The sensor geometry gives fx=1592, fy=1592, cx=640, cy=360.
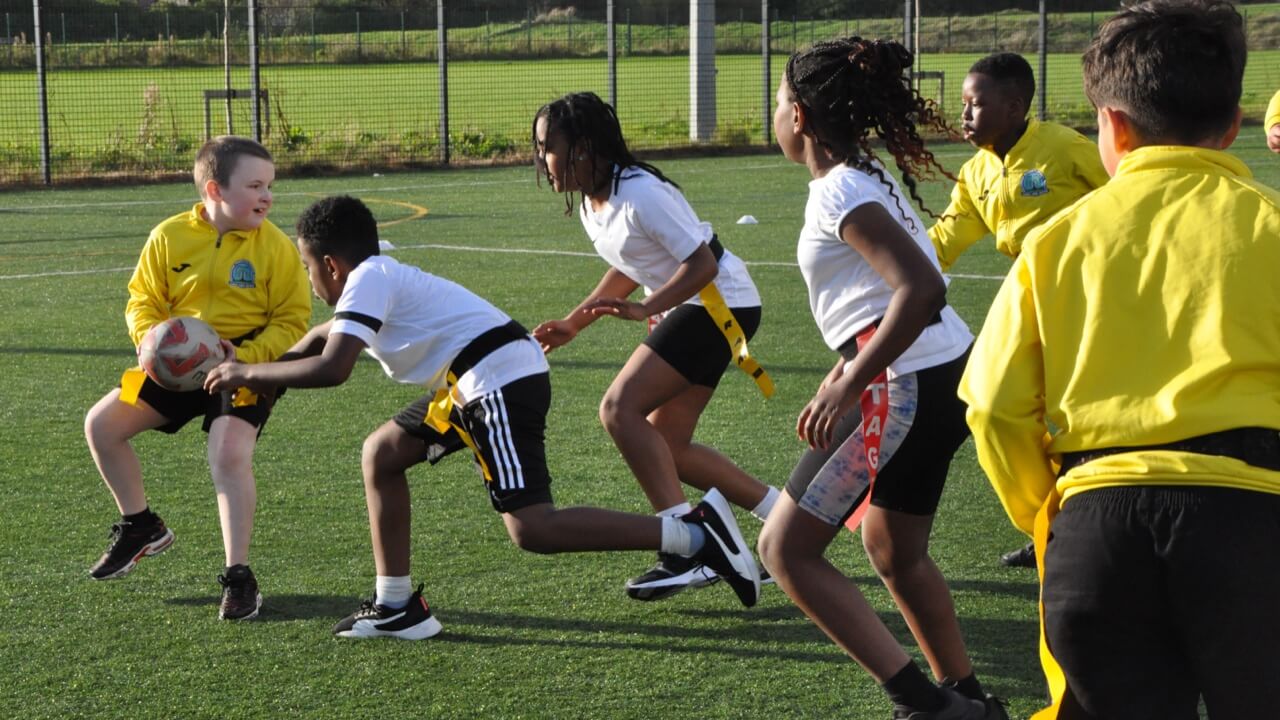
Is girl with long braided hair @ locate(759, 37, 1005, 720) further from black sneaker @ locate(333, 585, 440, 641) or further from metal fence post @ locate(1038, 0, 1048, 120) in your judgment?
metal fence post @ locate(1038, 0, 1048, 120)

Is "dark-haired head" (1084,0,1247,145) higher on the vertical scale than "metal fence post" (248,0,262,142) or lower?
lower

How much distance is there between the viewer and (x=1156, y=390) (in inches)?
96.1

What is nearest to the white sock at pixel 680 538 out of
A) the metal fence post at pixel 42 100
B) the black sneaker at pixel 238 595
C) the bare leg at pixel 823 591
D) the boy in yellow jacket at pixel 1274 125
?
the bare leg at pixel 823 591

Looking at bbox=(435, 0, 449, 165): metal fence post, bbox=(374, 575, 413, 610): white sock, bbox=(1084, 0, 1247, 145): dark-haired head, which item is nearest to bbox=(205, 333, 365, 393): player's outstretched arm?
bbox=(374, 575, 413, 610): white sock

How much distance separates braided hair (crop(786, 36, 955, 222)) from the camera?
12.4 feet

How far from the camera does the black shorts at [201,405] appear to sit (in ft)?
16.9

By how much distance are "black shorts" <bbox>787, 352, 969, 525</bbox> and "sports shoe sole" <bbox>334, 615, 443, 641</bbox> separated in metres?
1.45

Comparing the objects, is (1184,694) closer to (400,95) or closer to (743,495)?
(743,495)

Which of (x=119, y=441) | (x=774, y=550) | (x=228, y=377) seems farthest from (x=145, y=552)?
(x=774, y=550)

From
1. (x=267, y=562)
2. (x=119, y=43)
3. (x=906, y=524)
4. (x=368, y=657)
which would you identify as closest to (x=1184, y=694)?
(x=906, y=524)

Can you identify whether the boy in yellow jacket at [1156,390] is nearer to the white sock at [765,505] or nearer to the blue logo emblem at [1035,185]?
the white sock at [765,505]

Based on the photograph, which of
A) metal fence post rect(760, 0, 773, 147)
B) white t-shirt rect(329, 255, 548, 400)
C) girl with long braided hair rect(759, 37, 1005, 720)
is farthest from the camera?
metal fence post rect(760, 0, 773, 147)

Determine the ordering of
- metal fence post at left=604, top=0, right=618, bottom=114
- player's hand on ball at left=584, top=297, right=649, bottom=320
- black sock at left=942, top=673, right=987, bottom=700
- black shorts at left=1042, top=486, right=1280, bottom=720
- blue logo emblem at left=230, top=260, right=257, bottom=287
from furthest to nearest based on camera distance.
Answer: metal fence post at left=604, top=0, right=618, bottom=114
blue logo emblem at left=230, top=260, right=257, bottom=287
player's hand on ball at left=584, top=297, right=649, bottom=320
black sock at left=942, top=673, right=987, bottom=700
black shorts at left=1042, top=486, right=1280, bottom=720

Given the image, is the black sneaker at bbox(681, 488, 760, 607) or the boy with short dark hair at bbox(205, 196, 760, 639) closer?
the boy with short dark hair at bbox(205, 196, 760, 639)
